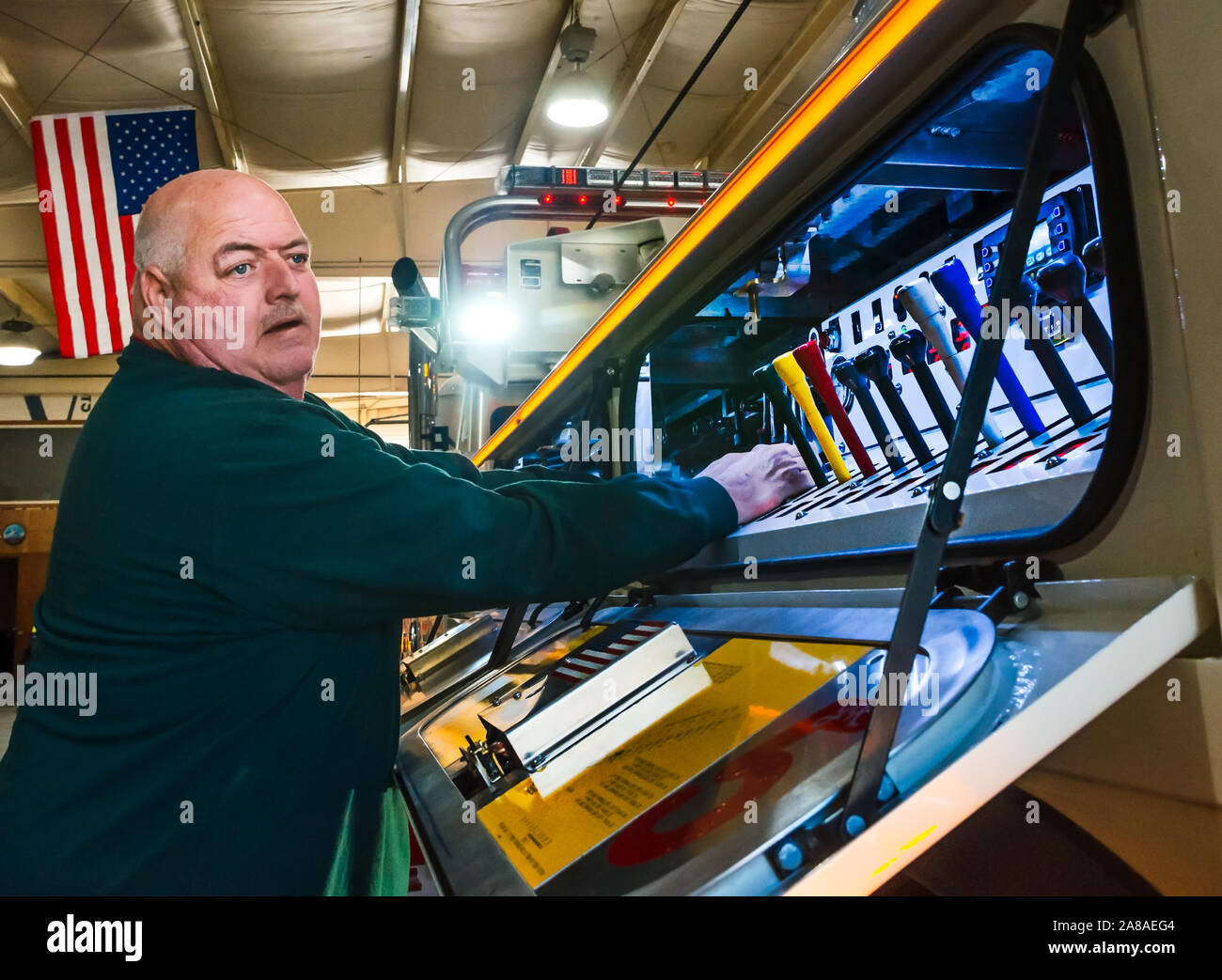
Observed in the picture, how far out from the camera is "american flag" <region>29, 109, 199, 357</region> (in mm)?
5980

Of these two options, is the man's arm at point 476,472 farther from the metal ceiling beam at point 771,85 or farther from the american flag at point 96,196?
the metal ceiling beam at point 771,85

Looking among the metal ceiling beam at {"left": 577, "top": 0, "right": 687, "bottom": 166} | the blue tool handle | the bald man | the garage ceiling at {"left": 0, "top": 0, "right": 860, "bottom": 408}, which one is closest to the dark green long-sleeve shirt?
the bald man

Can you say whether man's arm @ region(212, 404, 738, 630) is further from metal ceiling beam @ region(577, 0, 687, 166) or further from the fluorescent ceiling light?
metal ceiling beam @ region(577, 0, 687, 166)

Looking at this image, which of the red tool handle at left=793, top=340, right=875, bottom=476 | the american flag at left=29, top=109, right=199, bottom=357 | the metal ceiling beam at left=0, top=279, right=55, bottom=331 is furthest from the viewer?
the metal ceiling beam at left=0, top=279, right=55, bottom=331

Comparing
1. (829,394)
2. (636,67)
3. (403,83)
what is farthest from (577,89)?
(829,394)

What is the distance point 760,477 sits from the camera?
123 cm

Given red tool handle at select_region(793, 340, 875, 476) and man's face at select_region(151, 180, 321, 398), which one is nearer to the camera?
man's face at select_region(151, 180, 321, 398)

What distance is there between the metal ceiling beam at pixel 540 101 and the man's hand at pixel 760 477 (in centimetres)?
606

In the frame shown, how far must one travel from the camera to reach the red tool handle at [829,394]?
1.44 metres

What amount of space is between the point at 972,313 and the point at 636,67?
6874mm

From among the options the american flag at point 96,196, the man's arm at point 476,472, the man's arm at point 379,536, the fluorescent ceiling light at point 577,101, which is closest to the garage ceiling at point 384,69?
the fluorescent ceiling light at point 577,101

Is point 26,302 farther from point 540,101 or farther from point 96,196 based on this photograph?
point 540,101

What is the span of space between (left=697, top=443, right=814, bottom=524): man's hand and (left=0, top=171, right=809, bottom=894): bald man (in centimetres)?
6

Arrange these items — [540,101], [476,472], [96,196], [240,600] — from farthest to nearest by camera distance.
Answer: [540,101] → [96,196] → [476,472] → [240,600]
